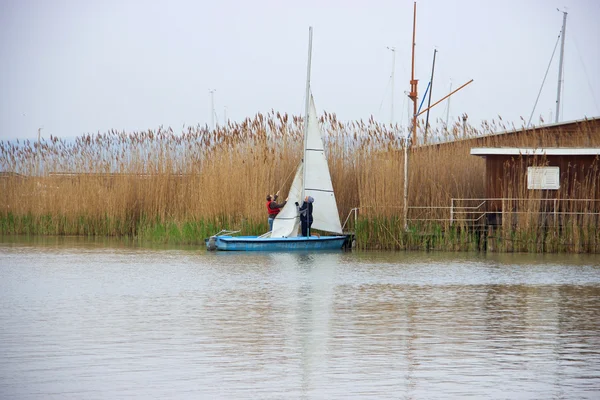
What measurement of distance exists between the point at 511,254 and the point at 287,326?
50.7 ft

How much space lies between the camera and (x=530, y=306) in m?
16.0

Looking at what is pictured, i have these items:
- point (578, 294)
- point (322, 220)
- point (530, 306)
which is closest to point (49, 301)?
point (530, 306)

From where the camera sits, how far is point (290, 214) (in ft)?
91.9

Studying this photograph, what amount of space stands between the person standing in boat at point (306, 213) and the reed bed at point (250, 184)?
1484mm

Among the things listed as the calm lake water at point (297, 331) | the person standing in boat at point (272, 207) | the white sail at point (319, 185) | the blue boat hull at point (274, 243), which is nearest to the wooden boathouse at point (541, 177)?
the white sail at point (319, 185)

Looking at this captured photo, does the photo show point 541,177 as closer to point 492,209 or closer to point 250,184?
point 492,209

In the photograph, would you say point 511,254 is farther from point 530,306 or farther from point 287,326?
point 287,326

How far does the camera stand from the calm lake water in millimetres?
9352

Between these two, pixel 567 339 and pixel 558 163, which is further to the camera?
pixel 558 163

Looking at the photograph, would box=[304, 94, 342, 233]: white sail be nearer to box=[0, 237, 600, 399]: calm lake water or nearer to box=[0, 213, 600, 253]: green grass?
box=[0, 213, 600, 253]: green grass

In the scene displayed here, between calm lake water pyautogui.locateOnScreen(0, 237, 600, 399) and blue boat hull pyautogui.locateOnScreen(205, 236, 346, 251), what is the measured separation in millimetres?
3997

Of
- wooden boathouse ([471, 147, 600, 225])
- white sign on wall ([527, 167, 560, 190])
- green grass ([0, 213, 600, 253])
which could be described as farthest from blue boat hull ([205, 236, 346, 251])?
white sign on wall ([527, 167, 560, 190])

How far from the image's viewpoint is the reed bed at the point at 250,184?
1115 inches

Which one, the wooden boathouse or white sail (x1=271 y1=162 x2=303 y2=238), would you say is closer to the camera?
white sail (x1=271 y1=162 x2=303 y2=238)
